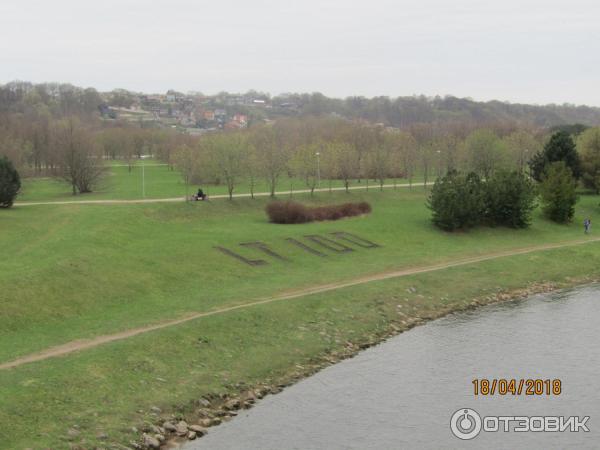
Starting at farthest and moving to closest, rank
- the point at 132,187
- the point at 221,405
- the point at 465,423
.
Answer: the point at 132,187 → the point at 221,405 → the point at 465,423

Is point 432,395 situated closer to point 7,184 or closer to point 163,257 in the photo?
point 163,257

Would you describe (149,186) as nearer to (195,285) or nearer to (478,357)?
(195,285)

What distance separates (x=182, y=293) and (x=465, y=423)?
880 inches

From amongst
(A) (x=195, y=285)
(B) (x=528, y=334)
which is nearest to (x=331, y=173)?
(A) (x=195, y=285)

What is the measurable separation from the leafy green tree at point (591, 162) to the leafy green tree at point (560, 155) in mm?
1519

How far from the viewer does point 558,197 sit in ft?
262

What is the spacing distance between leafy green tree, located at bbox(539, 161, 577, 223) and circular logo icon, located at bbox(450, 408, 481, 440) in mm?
54867

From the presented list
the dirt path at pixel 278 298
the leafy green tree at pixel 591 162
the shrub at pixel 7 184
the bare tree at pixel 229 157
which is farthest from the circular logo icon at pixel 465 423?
the leafy green tree at pixel 591 162

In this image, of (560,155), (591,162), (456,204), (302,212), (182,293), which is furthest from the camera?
(591,162)

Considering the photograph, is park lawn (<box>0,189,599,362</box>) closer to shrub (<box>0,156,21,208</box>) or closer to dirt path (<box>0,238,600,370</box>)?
dirt path (<box>0,238,600,370</box>)

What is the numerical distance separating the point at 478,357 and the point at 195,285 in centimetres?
1977

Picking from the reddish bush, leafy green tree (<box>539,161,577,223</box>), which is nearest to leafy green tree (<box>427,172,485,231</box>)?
the reddish bush
